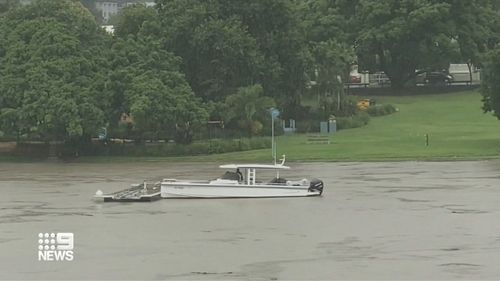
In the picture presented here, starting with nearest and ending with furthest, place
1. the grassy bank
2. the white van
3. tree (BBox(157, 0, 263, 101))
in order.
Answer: the grassy bank
tree (BBox(157, 0, 263, 101))
the white van

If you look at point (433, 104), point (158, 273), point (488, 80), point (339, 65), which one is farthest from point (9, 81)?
point (158, 273)

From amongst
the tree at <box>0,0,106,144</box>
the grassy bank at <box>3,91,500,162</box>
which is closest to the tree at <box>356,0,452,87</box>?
the grassy bank at <box>3,91,500,162</box>

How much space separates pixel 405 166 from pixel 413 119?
93.0ft

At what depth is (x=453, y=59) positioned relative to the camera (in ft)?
319

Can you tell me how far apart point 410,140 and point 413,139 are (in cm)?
58

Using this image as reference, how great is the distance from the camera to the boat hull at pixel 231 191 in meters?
41.5

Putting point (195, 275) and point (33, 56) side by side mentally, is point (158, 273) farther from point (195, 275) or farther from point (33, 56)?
point (33, 56)

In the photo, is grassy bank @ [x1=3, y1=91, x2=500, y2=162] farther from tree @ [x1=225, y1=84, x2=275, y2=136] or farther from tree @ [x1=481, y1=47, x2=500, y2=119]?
→ tree @ [x1=225, y1=84, x2=275, y2=136]

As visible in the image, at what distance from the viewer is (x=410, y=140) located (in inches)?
2741

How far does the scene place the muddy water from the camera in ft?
79.6

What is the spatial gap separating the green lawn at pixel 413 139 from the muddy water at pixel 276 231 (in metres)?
10.3

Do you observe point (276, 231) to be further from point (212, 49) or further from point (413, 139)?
point (212, 49)

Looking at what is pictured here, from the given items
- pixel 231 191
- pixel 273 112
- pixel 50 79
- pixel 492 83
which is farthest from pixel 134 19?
pixel 231 191

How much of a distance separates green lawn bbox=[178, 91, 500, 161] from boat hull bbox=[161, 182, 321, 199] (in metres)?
19.8
